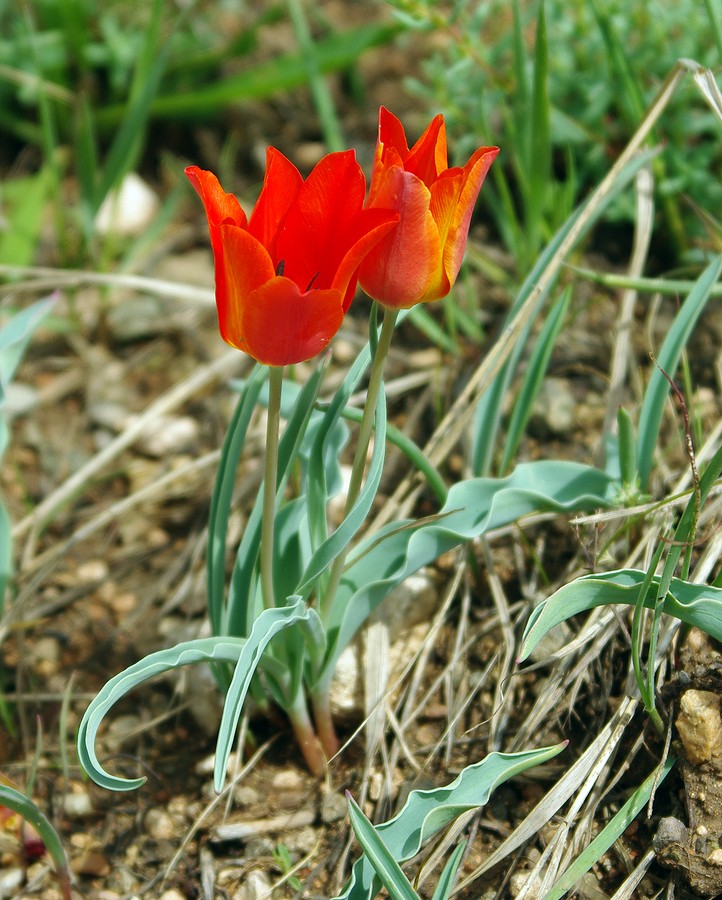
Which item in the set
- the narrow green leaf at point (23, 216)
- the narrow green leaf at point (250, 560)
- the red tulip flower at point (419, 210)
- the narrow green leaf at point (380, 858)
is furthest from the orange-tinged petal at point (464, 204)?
the narrow green leaf at point (23, 216)

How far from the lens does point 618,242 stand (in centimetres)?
257

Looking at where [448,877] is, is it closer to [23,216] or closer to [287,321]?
[287,321]

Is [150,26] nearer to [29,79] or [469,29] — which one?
[29,79]

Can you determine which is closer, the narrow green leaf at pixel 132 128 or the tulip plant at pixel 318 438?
the tulip plant at pixel 318 438

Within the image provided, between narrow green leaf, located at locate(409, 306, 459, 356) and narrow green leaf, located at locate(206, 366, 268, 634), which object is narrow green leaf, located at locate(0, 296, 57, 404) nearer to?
narrow green leaf, located at locate(206, 366, 268, 634)

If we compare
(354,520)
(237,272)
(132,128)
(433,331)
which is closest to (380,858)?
(354,520)

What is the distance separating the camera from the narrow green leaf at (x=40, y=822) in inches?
56.8

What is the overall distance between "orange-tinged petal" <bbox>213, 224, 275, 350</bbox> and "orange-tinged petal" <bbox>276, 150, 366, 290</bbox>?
4.0 inches

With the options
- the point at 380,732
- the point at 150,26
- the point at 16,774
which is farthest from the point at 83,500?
the point at 150,26

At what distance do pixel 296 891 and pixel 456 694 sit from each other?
1.46 feet

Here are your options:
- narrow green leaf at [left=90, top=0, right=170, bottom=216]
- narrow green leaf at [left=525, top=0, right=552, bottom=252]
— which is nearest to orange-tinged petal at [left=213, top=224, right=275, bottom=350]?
narrow green leaf at [left=525, top=0, right=552, bottom=252]

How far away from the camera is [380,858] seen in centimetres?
134

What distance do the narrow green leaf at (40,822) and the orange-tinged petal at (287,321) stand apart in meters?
0.76

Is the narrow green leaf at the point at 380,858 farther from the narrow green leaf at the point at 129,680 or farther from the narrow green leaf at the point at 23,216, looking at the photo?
the narrow green leaf at the point at 23,216
